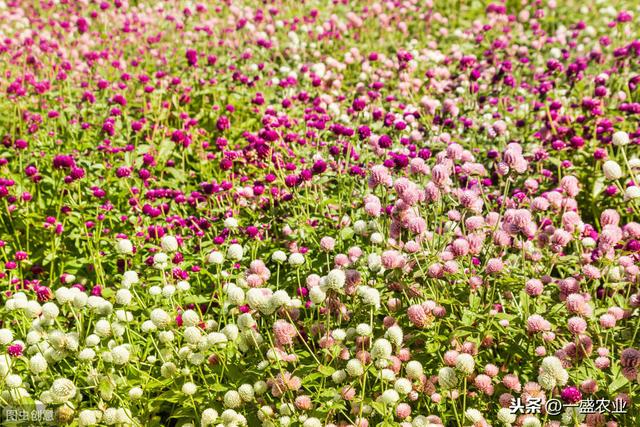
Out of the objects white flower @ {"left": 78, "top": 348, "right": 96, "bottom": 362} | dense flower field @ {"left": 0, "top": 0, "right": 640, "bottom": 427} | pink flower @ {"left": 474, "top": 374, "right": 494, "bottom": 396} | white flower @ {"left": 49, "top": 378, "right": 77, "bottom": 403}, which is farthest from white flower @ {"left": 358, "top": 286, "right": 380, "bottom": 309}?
white flower @ {"left": 49, "top": 378, "right": 77, "bottom": 403}

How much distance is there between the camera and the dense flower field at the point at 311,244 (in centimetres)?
291

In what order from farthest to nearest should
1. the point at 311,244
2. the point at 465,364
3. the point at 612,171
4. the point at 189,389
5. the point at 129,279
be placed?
the point at 311,244 → the point at 612,171 → the point at 129,279 → the point at 189,389 → the point at 465,364

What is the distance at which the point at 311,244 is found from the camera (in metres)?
3.95

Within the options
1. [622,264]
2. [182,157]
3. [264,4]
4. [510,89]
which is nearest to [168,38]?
[264,4]

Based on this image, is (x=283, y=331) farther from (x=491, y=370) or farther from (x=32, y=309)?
(x=32, y=309)

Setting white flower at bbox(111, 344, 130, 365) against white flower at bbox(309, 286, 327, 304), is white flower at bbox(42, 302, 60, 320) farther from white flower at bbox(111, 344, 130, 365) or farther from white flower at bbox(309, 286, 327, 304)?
white flower at bbox(309, 286, 327, 304)

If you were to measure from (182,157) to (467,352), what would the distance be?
9.50 feet

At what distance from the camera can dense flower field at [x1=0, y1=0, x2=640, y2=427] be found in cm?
291

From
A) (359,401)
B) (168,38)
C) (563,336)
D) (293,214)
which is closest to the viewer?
(359,401)

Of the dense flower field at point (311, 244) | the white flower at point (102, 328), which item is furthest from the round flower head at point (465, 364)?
the white flower at point (102, 328)

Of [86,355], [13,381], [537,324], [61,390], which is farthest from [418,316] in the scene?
[13,381]

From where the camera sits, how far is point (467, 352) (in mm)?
2922

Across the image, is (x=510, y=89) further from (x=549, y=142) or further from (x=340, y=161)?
(x=340, y=161)

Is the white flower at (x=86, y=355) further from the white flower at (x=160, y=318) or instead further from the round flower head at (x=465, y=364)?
the round flower head at (x=465, y=364)
